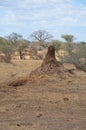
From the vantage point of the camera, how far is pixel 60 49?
179 feet

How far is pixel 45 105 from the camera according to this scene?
13.5 metres

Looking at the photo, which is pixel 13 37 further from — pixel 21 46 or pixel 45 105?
pixel 45 105

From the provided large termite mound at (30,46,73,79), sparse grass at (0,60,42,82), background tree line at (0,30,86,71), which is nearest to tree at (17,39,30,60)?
background tree line at (0,30,86,71)

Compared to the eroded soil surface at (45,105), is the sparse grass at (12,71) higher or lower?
lower

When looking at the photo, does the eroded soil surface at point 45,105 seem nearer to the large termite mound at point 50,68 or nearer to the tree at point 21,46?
the large termite mound at point 50,68

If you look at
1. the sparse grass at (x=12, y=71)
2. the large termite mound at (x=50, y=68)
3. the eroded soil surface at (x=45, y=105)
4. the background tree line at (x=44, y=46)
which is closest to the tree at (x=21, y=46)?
the background tree line at (x=44, y=46)

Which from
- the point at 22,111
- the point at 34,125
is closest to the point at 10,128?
the point at 34,125

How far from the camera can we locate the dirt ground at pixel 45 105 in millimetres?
10461

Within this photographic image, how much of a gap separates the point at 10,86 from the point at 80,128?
8027 millimetres

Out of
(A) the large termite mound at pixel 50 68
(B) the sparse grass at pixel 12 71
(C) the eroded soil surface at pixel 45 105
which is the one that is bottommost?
(B) the sparse grass at pixel 12 71

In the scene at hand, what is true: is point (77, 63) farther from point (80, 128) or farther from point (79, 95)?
point (80, 128)

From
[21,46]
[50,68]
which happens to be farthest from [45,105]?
[21,46]

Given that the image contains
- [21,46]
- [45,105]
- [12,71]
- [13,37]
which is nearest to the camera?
[45,105]

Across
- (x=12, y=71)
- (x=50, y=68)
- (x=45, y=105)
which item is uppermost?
(x=50, y=68)
